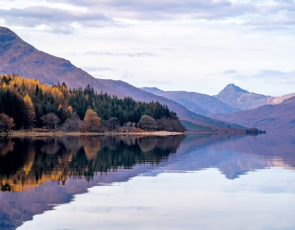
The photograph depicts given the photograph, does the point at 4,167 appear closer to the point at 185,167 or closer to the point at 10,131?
the point at 185,167

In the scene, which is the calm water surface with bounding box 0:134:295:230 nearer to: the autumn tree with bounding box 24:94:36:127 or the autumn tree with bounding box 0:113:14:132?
the autumn tree with bounding box 0:113:14:132

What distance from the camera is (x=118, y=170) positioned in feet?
187

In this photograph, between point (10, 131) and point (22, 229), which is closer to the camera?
point (22, 229)

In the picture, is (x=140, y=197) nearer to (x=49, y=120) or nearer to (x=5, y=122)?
(x=5, y=122)

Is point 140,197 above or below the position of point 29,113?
below

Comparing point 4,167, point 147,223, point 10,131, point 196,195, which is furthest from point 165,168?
point 10,131

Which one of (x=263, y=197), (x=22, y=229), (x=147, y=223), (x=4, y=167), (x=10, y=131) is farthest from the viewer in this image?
(x=10, y=131)

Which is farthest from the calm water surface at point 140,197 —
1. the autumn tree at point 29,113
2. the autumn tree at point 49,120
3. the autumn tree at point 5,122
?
the autumn tree at point 49,120

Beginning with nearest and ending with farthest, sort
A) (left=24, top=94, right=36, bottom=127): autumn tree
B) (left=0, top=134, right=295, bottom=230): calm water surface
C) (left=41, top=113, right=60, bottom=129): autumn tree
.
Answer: (left=0, top=134, right=295, bottom=230): calm water surface < (left=24, top=94, right=36, bottom=127): autumn tree < (left=41, top=113, right=60, bottom=129): autumn tree

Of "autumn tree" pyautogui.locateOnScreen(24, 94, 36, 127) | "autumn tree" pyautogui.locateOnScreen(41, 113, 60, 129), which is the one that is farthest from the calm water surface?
"autumn tree" pyautogui.locateOnScreen(41, 113, 60, 129)

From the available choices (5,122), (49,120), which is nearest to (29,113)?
(49,120)

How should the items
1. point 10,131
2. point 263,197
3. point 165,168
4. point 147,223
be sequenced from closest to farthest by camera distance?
point 147,223 → point 263,197 → point 165,168 → point 10,131

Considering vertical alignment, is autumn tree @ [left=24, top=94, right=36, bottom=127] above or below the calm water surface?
above

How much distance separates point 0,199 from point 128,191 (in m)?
9.74
